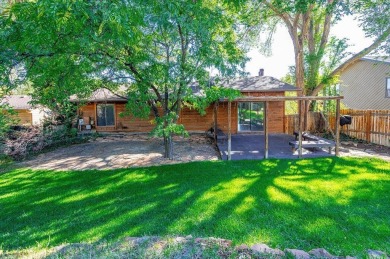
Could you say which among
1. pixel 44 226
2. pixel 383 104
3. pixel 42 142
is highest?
pixel 383 104

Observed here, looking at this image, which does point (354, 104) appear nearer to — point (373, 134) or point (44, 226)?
point (373, 134)

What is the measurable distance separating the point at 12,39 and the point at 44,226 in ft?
10.4

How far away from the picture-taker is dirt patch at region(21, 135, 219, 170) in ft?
→ 28.7

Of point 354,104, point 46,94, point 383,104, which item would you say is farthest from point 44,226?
point 354,104

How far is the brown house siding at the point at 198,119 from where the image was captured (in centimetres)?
1533

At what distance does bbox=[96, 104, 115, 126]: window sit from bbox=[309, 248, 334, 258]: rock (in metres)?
14.7

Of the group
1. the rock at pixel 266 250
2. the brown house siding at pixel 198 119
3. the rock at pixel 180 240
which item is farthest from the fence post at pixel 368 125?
the rock at pixel 180 240

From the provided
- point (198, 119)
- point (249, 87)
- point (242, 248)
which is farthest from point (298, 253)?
point (198, 119)

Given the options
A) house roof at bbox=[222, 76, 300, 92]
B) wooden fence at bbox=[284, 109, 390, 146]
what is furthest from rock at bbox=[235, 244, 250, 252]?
house roof at bbox=[222, 76, 300, 92]

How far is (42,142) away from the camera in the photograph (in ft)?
38.1

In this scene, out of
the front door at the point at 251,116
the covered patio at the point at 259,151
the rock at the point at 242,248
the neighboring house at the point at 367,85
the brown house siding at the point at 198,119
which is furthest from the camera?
the neighboring house at the point at 367,85

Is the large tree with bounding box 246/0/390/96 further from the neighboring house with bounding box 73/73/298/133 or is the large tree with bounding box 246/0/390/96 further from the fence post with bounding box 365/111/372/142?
the fence post with bounding box 365/111/372/142

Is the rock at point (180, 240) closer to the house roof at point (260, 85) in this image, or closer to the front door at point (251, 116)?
the house roof at point (260, 85)

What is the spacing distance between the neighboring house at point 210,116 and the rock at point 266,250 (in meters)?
11.9
